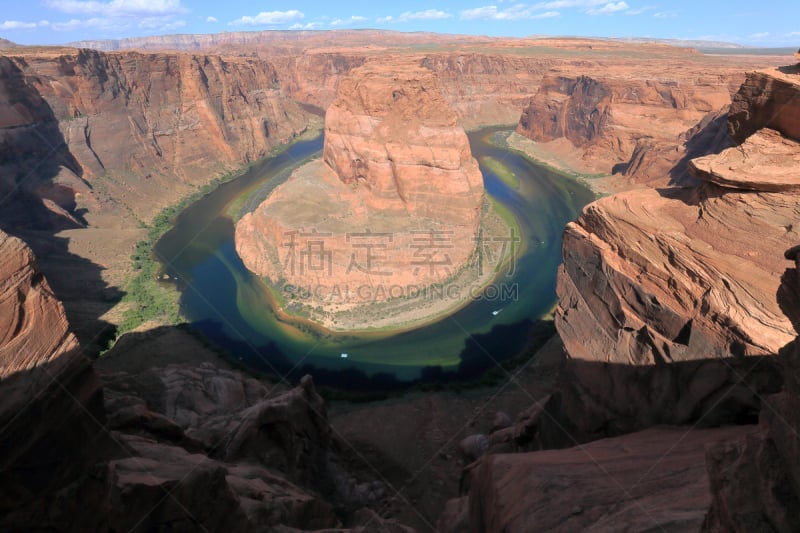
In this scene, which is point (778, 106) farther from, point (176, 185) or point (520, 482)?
point (176, 185)

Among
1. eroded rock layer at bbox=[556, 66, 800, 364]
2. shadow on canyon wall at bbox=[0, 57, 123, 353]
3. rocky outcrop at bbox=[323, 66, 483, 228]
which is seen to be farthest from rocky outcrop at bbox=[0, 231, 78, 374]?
rocky outcrop at bbox=[323, 66, 483, 228]

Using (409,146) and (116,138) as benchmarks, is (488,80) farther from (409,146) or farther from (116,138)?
(116,138)

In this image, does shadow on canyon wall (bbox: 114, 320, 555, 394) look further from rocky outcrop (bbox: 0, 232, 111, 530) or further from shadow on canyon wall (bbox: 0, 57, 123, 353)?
rocky outcrop (bbox: 0, 232, 111, 530)

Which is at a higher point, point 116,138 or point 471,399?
point 116,138

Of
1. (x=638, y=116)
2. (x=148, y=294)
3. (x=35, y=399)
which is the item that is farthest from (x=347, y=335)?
(x=638, y=116)

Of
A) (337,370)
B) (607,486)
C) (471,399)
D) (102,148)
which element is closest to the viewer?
(607,486)

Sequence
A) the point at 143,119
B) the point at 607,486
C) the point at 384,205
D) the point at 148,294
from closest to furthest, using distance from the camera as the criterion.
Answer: the point at 607,486 < the point at 148,294 < the point at 384,205 < the point at 143,119
